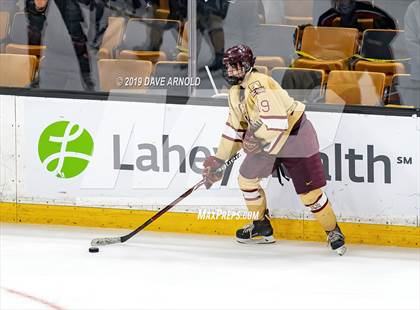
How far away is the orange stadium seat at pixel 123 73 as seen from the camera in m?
7.60

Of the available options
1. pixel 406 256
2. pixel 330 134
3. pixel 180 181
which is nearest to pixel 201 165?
pixel 180 181

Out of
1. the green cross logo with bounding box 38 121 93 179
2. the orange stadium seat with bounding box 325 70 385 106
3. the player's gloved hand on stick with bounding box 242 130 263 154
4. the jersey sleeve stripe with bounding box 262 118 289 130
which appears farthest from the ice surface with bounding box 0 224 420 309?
the orange stadium seat with bounding box 325 70 385 106

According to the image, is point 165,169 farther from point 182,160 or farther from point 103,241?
point 103,241

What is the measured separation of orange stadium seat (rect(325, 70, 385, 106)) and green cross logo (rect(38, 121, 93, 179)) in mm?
1351

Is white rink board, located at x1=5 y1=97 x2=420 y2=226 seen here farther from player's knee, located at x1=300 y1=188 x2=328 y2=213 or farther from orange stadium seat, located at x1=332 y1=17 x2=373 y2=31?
orange stadium seat, located at x1=332 y1=17 x2=373 y2=31

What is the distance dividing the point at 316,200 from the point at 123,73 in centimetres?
146

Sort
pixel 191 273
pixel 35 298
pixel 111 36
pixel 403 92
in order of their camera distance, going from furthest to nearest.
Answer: pixel 111 36 → pixel 403 92 → pixel 191 273 → pixel 35 298

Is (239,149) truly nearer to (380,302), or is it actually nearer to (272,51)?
(272,51)

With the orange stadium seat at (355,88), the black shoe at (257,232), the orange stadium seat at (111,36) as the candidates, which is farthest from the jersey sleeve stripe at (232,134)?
the orange stadium seat at (111,36)

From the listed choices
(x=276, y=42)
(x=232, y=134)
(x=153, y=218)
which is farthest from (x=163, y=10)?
(x=153, y=218)

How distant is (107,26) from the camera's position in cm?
786

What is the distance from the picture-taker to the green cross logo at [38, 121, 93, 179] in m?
7.48

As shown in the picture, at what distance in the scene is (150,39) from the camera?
25.6ft

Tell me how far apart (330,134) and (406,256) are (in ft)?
2.45
